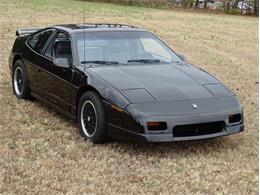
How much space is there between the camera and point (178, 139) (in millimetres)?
5719

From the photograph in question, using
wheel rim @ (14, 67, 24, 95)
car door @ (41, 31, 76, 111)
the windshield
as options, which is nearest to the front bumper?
car door @ (41, 31, 76, 111)

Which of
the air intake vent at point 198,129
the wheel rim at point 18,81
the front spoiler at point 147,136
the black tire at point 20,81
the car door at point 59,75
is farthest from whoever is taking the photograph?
the wheel rim at point 18,81

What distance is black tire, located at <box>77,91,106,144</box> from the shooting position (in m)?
5.97

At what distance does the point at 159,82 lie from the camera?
621 cm

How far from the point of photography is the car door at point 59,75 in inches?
262

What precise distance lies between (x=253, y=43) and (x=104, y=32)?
14.1 m

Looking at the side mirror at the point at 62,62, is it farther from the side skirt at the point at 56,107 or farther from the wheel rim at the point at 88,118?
the wheel rim at the point at 88,118

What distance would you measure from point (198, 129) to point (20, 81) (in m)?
3.40

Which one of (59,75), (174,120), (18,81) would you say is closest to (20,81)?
(18,81)

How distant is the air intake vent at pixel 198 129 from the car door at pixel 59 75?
4.81 feet

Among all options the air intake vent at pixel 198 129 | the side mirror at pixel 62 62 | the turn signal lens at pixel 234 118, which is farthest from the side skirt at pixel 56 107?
the turn signal lens at pixel 234 118

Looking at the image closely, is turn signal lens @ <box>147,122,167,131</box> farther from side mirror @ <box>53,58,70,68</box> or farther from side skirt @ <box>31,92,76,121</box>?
side mirror @ <box>53,58,70,68</box>

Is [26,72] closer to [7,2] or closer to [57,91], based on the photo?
[57,91]

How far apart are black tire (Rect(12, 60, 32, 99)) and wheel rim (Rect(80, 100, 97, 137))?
1.87m
